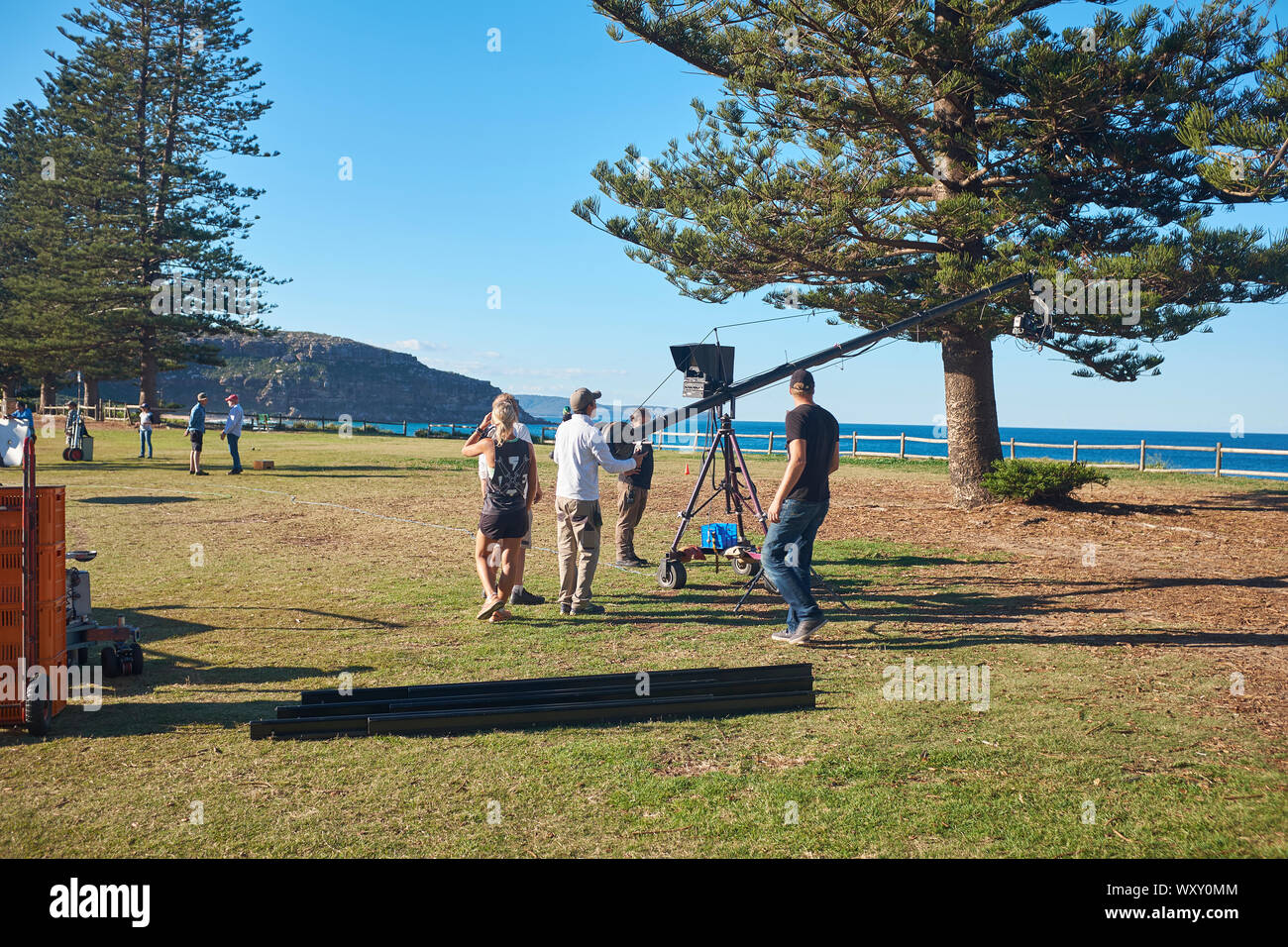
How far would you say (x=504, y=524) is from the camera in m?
7.52

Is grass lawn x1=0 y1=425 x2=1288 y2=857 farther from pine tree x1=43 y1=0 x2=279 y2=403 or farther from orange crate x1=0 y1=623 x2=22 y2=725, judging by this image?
pine tree x1=43 y1=0 x2=279 y2=403

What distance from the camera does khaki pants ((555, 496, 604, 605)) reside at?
7824 mm

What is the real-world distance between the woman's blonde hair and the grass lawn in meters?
1.70

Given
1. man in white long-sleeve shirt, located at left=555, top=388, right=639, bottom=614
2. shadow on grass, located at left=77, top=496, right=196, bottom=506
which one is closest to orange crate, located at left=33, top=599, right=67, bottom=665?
man in white long-sleeve shirt, located at left=555, top=388, right=639, bottom=614

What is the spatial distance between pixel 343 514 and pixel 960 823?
13044 mm

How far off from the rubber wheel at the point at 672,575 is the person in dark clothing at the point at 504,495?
2.04 metres

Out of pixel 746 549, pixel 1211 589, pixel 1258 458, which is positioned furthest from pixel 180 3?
pixel 1258 458

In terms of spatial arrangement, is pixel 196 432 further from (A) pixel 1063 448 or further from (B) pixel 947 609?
(A) pixel 1063 448

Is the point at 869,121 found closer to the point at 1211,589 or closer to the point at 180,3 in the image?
the point at 1211,589

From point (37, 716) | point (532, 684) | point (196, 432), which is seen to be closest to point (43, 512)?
point (37, 716)

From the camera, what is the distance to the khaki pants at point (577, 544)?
7824 mm

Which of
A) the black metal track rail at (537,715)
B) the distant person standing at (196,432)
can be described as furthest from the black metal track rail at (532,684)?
the distant person standing at (196,432)

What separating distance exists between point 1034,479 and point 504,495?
11.1 meters

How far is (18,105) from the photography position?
52.9 meters
